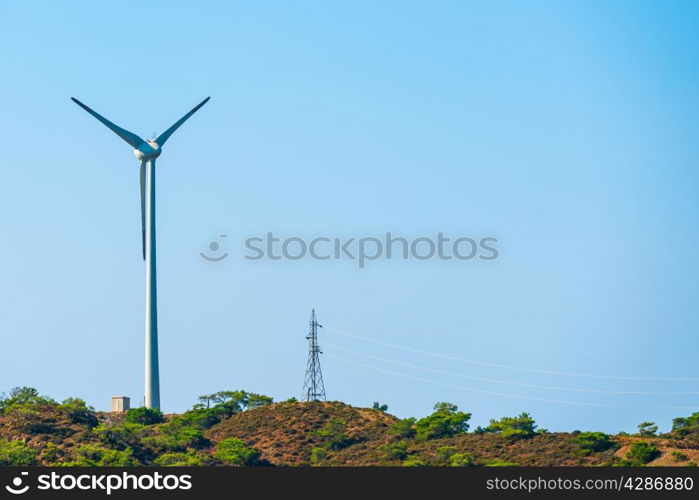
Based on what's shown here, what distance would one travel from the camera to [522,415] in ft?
646

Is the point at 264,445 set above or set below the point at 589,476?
above

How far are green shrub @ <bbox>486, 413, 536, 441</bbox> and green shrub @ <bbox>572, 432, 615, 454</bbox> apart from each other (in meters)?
10.3

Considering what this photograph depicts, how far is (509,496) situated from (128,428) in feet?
325

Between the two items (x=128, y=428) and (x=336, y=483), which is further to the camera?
(x=128, y=428)

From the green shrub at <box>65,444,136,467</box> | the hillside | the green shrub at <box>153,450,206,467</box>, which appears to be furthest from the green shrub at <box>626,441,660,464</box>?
the green shrub at <box>65,444,136,467</box>

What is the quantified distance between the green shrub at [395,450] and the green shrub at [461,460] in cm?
642

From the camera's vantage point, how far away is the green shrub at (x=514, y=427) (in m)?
192

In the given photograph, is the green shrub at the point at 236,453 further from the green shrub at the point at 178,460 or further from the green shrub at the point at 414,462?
the green shrub at the point at 414,462

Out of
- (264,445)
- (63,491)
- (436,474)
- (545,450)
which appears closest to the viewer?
(63,491)

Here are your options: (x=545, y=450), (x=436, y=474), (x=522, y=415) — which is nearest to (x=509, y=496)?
(x=436, y=474)

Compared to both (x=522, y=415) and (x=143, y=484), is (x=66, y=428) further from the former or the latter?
(x=143, y=484)

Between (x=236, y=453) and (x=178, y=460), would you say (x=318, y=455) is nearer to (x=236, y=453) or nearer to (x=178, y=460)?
(x=236, y=453)

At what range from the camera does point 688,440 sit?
18350 centimetres

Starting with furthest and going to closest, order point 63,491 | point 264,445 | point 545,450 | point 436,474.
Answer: point 264,445 < point 545,450 < point 436,474 < point 63,491
